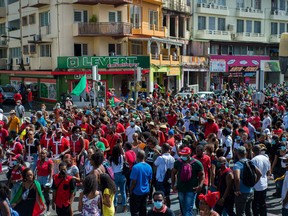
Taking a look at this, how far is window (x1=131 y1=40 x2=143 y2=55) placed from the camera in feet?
123

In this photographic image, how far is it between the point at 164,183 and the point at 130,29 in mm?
27400

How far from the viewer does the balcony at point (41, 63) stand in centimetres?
3622

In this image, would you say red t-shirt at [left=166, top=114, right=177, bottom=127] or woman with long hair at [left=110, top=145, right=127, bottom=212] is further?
red t-shirt at [left=166, top=114, right=177, bottom=127]

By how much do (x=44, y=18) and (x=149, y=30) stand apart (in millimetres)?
9143

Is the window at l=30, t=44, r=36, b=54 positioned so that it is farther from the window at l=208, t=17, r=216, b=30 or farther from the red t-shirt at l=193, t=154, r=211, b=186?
the red t-shirt at l=193, t=154, r=211, b=186

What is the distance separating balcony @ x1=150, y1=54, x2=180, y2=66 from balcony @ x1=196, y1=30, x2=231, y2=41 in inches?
261

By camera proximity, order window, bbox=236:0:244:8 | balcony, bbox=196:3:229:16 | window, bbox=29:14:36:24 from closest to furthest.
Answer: window, bbox=29:14:36:24, balcony, bbox=196:3:229:16, window, bbox=236:0:244:8

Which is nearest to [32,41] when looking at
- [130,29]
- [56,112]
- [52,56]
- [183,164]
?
[52,56]

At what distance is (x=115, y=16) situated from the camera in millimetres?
35938

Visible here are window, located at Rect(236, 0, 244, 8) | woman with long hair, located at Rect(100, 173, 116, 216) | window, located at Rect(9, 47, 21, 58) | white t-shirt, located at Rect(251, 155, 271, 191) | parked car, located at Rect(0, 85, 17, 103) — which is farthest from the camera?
window, located at Rect(236, 0, 244, 8)

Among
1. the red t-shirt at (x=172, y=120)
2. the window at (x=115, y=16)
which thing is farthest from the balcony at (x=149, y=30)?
the red t-shirt at (x=172, y=120)

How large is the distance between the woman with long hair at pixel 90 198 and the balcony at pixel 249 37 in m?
44.3

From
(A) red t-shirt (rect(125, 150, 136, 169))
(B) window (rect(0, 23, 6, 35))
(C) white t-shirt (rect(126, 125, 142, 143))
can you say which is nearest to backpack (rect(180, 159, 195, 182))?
(A) red t-shirt (rect(125, 150, 136, 169))

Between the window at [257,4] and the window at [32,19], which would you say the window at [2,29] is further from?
the window at [257,4]
